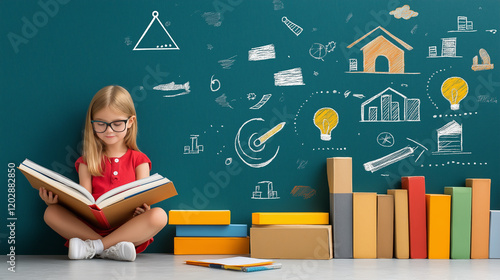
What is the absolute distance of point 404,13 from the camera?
2.03 meters

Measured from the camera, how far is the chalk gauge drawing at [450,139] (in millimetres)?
2006

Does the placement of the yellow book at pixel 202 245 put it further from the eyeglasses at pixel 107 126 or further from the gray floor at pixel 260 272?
the eyeglasses at pixel 107 126

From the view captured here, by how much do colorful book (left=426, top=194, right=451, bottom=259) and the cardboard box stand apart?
39 cm

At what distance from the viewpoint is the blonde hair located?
1.88 meters

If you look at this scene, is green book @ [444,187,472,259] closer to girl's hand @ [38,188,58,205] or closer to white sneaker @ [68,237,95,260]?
white sneaker @ [68,237,95,260]

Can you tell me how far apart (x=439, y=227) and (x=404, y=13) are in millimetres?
882

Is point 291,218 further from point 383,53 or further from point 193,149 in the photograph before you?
point 383,53

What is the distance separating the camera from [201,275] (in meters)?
1.42

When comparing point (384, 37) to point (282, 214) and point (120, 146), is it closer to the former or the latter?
point (282, 214)

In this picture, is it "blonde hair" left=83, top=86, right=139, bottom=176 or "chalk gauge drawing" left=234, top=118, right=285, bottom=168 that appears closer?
"blonde hair" left=83, top=86, right=139, bottom=176

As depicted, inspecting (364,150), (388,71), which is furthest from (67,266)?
(388,71)

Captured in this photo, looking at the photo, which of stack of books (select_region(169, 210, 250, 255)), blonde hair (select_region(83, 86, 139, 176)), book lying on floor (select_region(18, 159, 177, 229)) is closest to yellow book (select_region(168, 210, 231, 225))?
stack of books (select_region(169, 210, 250, 255))

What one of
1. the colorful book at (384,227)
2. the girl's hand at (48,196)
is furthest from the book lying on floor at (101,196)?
the colorful book at (384,227)

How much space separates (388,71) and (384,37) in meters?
0.14
